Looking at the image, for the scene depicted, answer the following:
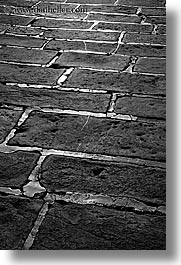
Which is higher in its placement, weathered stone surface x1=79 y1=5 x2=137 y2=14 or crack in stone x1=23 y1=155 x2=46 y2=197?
crack in stone x1=23 y1=155 x2=46 y2=197

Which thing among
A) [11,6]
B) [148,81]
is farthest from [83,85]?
[11,6]

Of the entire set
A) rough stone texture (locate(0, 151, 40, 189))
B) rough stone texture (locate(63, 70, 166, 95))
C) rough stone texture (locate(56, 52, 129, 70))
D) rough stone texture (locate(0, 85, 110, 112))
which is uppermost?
rough stone texture (locate(0, 151, 40, 189))

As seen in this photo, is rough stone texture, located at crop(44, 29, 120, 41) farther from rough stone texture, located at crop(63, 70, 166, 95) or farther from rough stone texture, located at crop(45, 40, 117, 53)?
rough stone texture, located at crop(63, 70, 166, 95)

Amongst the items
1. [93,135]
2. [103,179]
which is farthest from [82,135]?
[103,179]

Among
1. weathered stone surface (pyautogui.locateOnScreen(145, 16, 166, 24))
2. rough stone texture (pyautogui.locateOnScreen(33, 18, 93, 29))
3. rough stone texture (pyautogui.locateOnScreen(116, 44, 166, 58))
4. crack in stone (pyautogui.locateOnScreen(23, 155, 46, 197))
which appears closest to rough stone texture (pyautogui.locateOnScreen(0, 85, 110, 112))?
crack in stone (pyautogui.locateOnScreen(23, 155, 46, 197))

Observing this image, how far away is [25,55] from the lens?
9.50 ft

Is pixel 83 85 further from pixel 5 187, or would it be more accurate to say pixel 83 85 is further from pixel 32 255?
pixel 32 255

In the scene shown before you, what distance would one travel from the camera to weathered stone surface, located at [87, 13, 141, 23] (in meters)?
3.58

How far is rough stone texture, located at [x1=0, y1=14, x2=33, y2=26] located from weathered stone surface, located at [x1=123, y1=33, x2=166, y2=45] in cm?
78

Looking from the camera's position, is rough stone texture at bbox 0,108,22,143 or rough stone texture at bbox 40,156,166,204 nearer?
rough stone texture at bbox 40,156,166,204

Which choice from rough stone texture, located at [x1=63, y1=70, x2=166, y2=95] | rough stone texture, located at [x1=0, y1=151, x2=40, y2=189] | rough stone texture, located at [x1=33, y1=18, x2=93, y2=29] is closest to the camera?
rough stone texture, located at [x1=0, y1=151, x2=40, y2=189]

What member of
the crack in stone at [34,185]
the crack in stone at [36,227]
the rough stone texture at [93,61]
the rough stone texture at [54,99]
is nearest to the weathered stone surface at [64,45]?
the rough stone texture at [93,61]

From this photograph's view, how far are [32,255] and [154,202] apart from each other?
1.44 feet

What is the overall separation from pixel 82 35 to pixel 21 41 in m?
0.42
